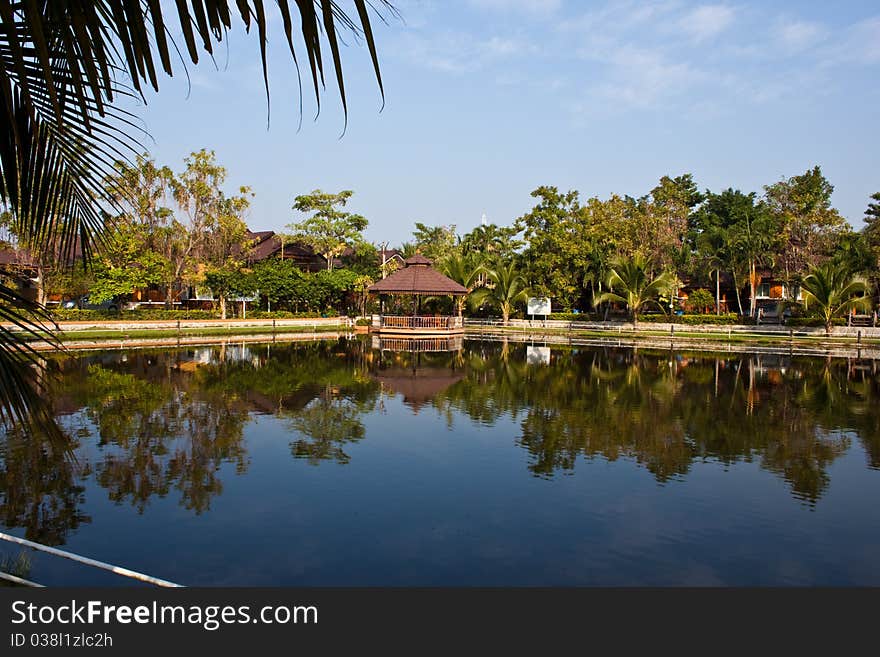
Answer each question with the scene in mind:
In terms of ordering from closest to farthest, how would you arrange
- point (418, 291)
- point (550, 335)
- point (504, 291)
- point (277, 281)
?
point (418, 291), point (550, 335), point (277, 281), point (504, 291)

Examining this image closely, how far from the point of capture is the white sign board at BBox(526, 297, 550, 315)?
125 feet

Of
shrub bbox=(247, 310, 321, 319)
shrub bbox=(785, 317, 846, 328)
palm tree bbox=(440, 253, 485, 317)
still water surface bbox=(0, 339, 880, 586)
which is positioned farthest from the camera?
palm tree bbox=(440, 253, 485, 317)

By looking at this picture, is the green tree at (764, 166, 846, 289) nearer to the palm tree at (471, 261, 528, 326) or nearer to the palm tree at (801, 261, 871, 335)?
the palm tree at (801, 261, 871, 335)

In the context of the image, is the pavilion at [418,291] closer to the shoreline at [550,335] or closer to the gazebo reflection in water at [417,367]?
the gazebo reflection in water at [417,367]

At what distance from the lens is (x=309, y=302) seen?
128ft

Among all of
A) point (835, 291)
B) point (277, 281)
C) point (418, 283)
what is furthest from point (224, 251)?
point (835, 291)

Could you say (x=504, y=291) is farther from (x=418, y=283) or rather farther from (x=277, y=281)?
(x=277, y=281)

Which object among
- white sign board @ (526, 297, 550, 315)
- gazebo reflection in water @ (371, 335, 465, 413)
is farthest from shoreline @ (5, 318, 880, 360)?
gazebo reflection in water @ (371, 335, 465, 413)

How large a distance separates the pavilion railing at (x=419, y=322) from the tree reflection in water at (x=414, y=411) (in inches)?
381

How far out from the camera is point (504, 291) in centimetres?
3762

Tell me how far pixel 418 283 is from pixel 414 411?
61.8 feet

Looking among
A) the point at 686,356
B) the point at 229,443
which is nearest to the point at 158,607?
the point at 229,443

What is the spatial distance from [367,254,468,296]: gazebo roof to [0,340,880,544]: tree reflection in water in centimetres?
915

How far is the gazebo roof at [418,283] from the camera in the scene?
1268 inches
